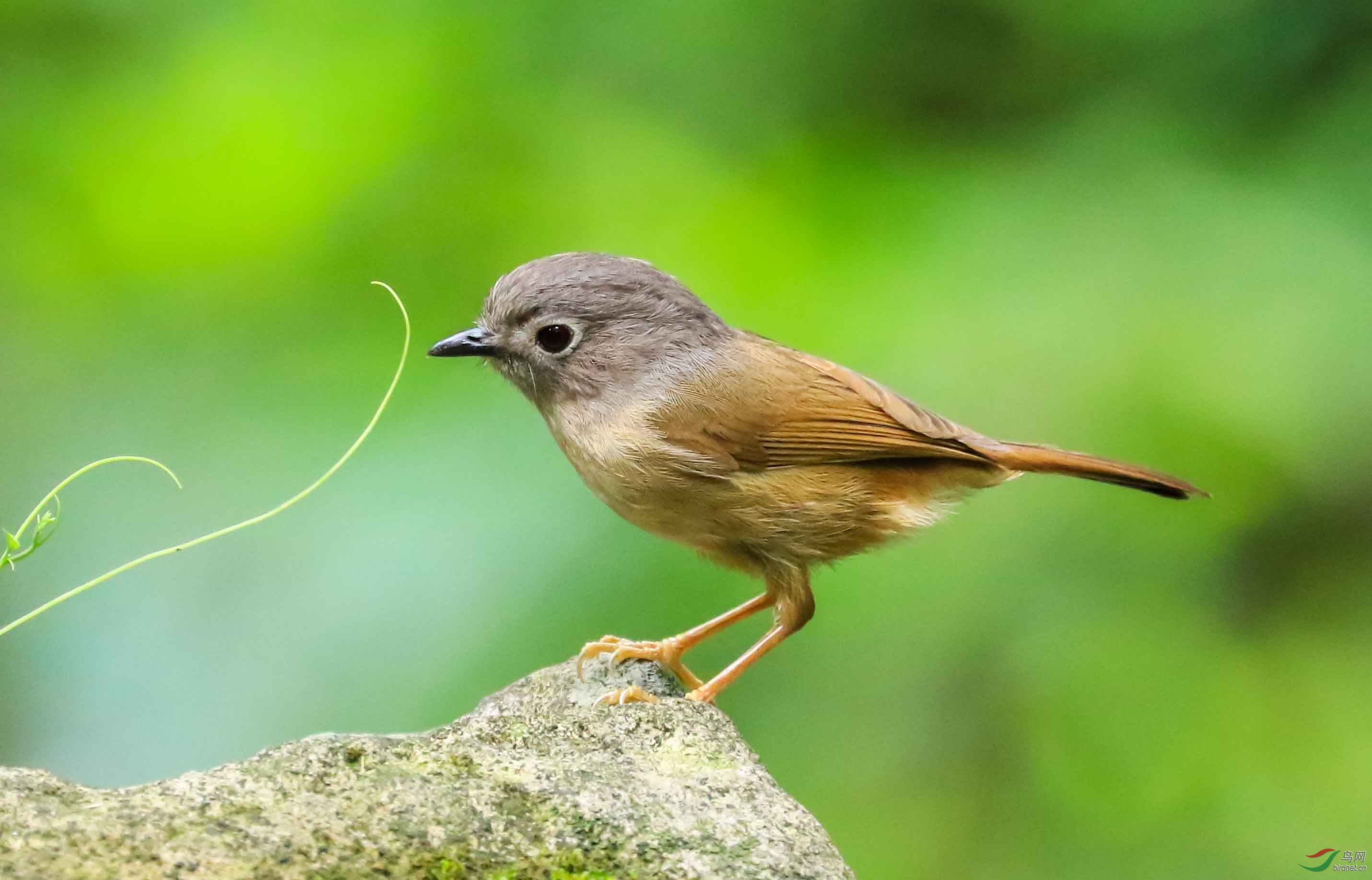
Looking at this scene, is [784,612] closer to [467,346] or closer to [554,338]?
[554,338]

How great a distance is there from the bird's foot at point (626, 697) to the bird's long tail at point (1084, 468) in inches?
50.2

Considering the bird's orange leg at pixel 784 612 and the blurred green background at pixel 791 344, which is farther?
the blurred green background at pixel 791 344

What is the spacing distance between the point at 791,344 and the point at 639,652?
1409 mm

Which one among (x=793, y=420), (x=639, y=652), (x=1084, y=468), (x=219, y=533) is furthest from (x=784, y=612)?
(x=219, y=533)

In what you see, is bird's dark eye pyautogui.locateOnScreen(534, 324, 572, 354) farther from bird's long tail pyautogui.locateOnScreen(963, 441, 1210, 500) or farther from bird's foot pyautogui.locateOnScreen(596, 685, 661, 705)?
bird's long tail pyautogui.locateOnScreen(963, 441, 1210, 500)

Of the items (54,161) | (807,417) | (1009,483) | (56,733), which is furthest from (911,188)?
(56,733)

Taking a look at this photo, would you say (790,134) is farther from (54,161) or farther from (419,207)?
(54,161)

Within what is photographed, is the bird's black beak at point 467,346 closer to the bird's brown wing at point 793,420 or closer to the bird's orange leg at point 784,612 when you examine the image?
the bird's brown wing at point 793,420

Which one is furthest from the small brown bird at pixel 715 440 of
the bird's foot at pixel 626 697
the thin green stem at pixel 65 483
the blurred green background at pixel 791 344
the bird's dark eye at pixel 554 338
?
the thin green stem at pixel 65 483

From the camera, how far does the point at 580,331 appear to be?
12.0 ft

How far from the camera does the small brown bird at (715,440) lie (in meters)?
3.51

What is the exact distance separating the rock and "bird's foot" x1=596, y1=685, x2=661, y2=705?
612 millimetres

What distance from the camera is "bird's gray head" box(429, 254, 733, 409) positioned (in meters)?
3.60

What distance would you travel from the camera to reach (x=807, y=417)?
3.67 meters
